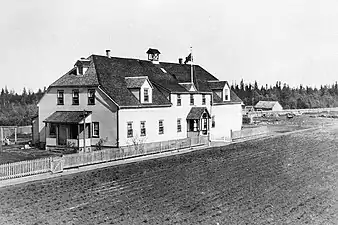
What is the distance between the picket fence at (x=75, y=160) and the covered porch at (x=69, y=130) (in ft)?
16.5

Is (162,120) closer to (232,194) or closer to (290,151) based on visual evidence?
(290,151)

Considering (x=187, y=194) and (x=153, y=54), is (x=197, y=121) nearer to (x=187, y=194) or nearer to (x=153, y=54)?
(x=153, y=54)

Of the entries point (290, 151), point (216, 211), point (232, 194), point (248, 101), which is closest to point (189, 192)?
point (232, 194)

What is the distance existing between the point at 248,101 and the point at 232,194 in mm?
147416

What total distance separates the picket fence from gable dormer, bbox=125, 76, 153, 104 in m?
5.19

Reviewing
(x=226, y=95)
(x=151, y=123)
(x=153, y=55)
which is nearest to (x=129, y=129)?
(x=151, y=123)

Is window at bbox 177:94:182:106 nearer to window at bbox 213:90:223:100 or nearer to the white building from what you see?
the white building

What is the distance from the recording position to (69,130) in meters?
41.4

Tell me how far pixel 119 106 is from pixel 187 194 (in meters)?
18.2

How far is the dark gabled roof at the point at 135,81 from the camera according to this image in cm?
4276

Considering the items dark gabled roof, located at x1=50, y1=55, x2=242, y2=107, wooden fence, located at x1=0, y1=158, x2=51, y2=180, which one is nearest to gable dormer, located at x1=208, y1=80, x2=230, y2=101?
dark gabled roof, located at x1=50, y1=55, x2=242, y2=107

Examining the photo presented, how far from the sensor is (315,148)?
41375 mm

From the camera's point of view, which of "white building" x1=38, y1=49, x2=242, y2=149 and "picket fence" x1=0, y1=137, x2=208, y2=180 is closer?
"picket fence" x1=0, y1=137, x2=208, y2=180

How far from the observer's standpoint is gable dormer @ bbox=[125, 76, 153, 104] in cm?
4244
